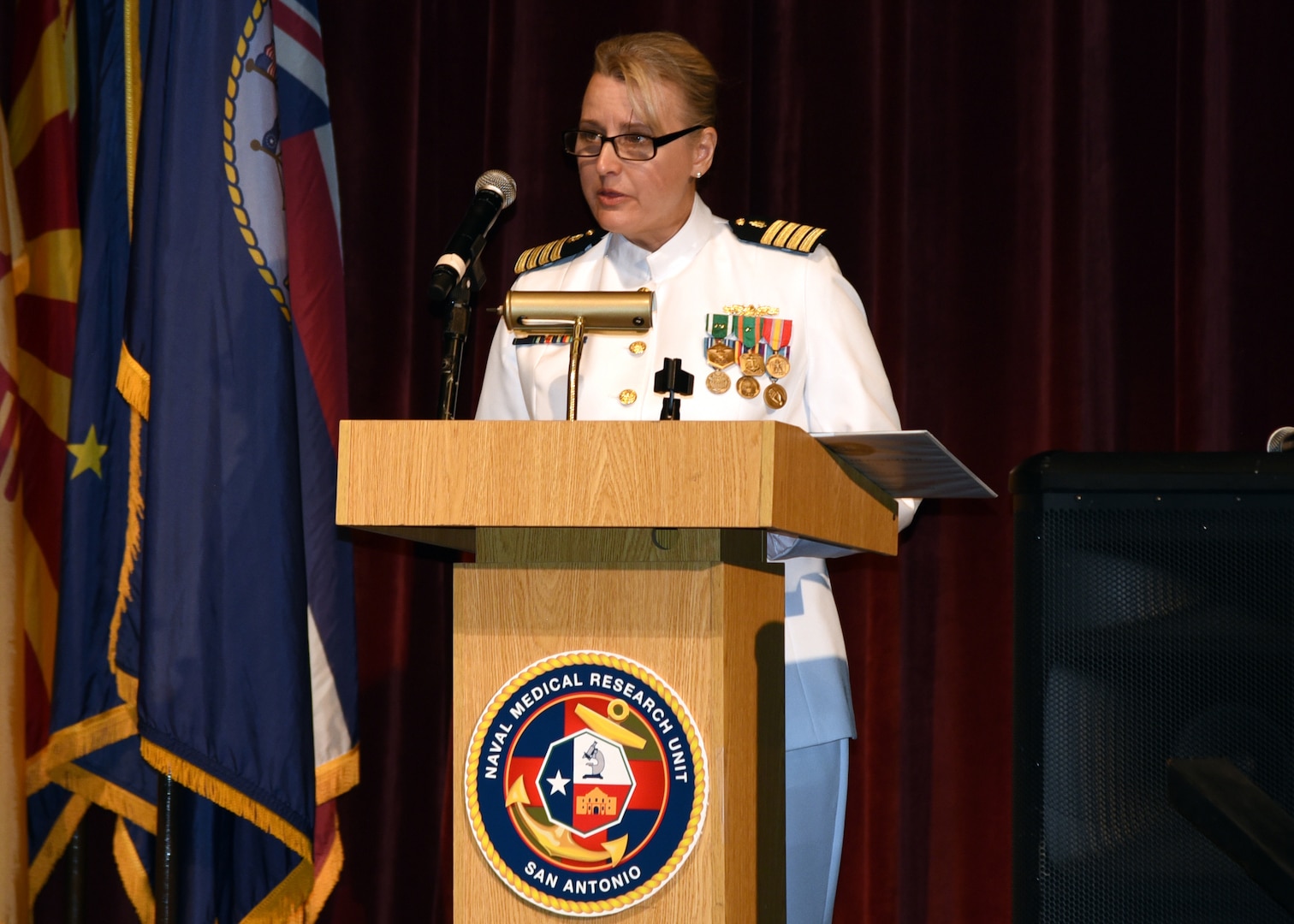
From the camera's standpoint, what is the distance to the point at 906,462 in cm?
136

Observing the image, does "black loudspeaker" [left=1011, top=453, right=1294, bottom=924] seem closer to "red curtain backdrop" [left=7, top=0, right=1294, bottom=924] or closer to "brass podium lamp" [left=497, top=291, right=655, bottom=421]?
"brass podium lamp" [left=497, top=291, right=655, bottom=421]

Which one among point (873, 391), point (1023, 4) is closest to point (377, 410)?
point (873, 391)

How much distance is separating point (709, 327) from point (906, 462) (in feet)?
1.96

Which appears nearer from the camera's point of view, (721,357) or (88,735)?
(721,357)

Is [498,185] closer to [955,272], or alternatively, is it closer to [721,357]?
[721,357]

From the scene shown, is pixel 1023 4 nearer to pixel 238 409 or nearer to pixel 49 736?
pixel 238 409

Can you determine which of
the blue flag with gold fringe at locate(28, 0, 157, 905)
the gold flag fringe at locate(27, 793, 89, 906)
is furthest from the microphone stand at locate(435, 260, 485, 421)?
the gold flag fringe at locate(27, 793, 89, 906)

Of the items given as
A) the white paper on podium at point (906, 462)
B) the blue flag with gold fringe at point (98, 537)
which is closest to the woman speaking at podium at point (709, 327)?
the white paper on podium at point (906, 462)

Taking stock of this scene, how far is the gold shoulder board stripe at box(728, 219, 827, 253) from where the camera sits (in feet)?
6.40

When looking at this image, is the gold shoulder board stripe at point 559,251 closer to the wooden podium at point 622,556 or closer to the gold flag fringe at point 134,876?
the wooden podium at point 622,556

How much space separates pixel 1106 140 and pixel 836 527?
5.18 ft

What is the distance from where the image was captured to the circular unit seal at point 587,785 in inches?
46.9

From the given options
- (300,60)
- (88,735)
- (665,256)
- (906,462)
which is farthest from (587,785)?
(300,60)

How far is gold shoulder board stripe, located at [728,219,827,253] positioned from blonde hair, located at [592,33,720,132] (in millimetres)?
172
